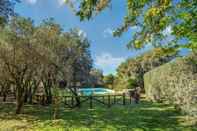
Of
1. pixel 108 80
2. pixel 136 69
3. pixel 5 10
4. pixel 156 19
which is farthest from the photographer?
pixel 108 80

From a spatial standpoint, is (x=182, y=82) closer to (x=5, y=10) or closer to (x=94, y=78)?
(x=5, y=10)

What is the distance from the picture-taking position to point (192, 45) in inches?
247

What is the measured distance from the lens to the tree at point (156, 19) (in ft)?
16.8

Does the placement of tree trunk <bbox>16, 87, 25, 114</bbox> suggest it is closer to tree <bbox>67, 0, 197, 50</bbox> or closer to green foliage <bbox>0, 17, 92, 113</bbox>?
green foliage <bbox>0, 17, 92, 113</bbox>

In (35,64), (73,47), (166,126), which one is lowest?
(166,126)

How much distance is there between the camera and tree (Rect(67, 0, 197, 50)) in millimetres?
5113

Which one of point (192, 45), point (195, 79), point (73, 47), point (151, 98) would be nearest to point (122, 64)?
point (151, 98)

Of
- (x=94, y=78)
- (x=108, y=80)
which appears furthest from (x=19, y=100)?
(x=108, y=80)

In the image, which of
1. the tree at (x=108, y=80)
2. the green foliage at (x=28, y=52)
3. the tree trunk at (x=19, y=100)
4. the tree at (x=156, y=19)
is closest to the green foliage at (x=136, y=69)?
the tree at (x=108, y=80)

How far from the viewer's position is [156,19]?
5.60 meters

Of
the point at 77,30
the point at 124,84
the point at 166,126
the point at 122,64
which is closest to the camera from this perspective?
the point at 166,126

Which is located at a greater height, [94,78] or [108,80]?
[108,80]

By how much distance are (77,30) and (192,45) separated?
1739cm

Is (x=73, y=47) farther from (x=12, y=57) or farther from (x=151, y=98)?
(x=151, y=98)
